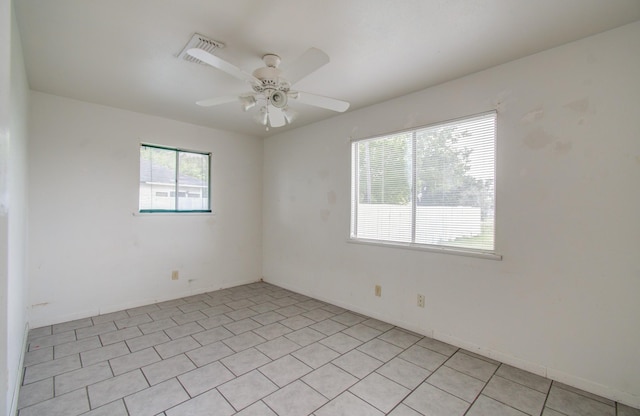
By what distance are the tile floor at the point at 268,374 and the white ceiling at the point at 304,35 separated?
2411mm

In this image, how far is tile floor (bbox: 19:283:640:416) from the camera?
186cm

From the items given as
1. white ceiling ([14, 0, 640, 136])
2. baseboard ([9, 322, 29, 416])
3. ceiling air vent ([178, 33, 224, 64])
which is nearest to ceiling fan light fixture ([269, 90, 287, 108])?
white ceiling ([14, 0, 640, 136])

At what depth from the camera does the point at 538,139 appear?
2221 mm

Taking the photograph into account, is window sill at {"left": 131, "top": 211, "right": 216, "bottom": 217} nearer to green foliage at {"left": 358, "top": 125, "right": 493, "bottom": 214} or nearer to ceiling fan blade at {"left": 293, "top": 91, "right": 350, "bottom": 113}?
green foliage at {"left": 358, "top": 125, "right": 493, "bottom": 214}

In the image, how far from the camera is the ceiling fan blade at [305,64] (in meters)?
1.72

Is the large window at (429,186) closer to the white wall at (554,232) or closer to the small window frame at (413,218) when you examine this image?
the small window frame at (413,218)

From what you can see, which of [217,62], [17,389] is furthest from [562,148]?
[17,389]

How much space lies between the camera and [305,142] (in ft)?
13.7

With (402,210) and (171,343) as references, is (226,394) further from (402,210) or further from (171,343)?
(402,210)

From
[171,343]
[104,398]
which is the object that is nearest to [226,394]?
[104,398]

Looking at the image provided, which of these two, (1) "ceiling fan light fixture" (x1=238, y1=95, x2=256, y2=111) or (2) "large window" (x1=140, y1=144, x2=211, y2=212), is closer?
(1) "ceiling fan light fixture" (x1=238, y1=95, x2=256, y2=111)

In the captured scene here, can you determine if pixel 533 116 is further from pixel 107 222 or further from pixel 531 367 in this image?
pixel 107 222

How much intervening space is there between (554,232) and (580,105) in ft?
2.98

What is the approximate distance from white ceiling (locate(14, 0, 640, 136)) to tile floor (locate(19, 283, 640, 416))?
2.41 m
